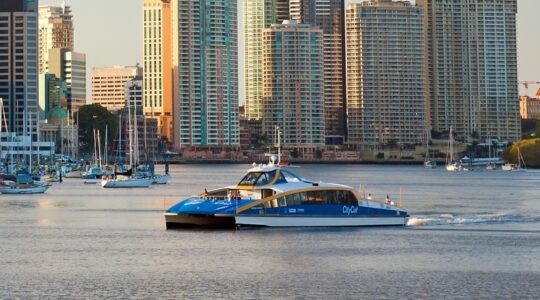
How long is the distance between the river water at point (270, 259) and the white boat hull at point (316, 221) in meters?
0.54

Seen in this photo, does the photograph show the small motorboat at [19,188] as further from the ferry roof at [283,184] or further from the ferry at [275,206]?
the ferry roof at [283,184]

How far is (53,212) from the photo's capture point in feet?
351

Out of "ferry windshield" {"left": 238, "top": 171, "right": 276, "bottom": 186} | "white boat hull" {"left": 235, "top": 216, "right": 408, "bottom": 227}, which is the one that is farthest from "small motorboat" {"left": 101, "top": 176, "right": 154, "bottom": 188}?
"ferry windshield" {"left": 238, "top": 171, "right": 276, "bottom": 186}

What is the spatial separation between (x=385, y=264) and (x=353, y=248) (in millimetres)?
6785

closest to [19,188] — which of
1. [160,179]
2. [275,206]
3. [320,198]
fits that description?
[160,179]

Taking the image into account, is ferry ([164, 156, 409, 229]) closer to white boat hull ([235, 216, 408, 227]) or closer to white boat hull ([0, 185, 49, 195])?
white boat hull ([235, 216, 408, 227])

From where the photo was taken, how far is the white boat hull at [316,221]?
7931cm

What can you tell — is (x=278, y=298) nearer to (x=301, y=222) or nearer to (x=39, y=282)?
(x=39, y=282)

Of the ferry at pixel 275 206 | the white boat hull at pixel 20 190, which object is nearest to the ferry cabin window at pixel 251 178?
the ferry at pixel 275 206

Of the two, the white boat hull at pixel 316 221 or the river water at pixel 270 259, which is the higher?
the white boat hull at pixel 316 221

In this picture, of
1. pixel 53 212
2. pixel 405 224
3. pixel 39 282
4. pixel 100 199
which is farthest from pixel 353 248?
pixel 100 199

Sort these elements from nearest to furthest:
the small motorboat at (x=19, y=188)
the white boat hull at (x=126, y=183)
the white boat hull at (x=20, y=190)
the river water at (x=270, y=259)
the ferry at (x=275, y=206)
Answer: the river water at (x=270, y=259) → the ferry at (x=275, y=206) → the white boat hull at (x=20, y=190) → the small motorboat at (x=19, y=188) → the white boat hull at (x=126, y=183)

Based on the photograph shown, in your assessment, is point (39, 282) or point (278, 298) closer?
point (278, 298)

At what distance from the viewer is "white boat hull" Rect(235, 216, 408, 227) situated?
79.3 m
